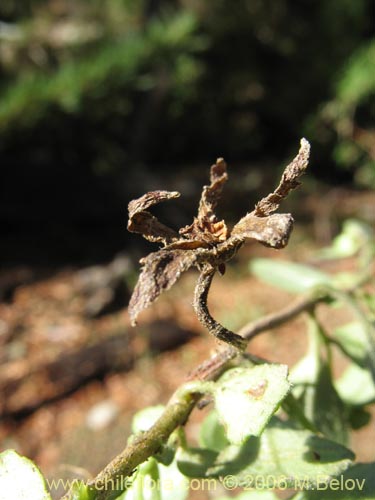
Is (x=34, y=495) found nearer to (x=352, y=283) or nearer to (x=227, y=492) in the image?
(x=352, y=283)

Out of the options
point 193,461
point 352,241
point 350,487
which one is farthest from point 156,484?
point 352,241

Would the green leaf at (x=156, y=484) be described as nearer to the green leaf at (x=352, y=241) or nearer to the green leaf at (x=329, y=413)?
the green leaf at (x=329, y=413)

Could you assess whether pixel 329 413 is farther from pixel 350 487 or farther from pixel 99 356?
pixel 99 356

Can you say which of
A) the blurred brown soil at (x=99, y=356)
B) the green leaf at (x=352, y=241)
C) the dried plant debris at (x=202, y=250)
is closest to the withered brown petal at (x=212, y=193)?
the dried plant debris at (x=202, y=250)

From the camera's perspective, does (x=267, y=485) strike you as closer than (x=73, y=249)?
Yes

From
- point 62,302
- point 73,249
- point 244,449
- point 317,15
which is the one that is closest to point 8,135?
point 73,249
